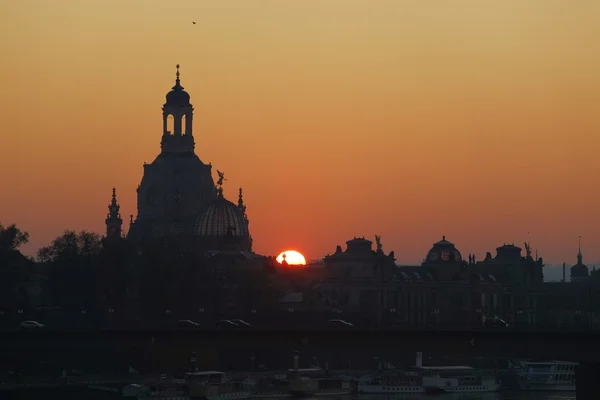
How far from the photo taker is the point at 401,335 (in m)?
155

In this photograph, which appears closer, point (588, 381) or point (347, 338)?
point (588, 381)

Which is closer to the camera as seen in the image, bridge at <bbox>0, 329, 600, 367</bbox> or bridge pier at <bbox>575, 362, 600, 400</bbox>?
bridge at <bbox>0, 329, 600, 367</bbox>

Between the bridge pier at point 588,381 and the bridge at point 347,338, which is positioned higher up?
the bridge at point 347,338

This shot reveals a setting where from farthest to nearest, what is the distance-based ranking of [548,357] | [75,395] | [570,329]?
[75,395], [570,329], [548,357]

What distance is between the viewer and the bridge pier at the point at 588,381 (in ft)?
507

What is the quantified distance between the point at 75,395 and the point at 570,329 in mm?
53732

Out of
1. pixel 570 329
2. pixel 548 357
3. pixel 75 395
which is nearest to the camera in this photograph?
pixel 548 357

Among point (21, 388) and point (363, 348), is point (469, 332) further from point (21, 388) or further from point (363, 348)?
point (21, 388)

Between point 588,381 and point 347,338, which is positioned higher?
point 347,338

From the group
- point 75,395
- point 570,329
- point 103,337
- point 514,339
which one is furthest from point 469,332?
point 75,395

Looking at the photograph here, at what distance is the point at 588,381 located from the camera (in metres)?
156

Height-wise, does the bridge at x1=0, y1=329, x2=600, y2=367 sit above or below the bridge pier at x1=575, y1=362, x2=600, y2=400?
above

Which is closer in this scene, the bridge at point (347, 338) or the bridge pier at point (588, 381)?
the bridge at point (347, 338)

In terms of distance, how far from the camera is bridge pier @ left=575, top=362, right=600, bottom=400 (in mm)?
154625
